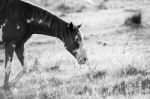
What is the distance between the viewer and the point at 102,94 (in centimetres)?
977

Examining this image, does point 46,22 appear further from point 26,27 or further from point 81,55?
point 81,55

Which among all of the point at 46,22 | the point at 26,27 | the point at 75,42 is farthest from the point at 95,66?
the point at 26,27

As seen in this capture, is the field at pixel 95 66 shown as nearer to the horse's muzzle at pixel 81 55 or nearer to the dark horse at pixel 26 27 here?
the horse's muzzle at pixel 81 55

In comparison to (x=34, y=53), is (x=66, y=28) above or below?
above

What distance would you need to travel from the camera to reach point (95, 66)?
11289 mm

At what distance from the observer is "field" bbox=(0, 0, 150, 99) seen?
9.98m

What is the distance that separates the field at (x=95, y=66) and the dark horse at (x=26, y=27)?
736 millimetres

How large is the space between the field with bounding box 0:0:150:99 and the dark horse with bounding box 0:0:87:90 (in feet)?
2.42

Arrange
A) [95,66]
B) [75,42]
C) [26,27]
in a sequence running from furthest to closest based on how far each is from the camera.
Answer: [95,66] < [75,42] < [26,27]

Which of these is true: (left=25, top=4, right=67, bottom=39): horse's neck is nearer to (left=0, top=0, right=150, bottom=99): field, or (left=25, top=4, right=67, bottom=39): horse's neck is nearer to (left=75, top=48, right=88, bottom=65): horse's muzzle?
→ (left=75, top=48, right=88, bottom=65): horse's muzzle

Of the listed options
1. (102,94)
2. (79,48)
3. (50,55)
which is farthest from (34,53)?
(102,94)

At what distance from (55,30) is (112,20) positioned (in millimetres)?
8849

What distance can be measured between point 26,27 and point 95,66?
2.05 meters

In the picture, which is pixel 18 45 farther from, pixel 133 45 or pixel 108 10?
pixel 108 10
